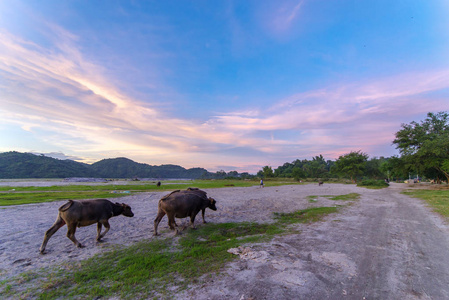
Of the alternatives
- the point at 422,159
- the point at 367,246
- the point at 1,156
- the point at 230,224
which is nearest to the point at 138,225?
the point at 230,224

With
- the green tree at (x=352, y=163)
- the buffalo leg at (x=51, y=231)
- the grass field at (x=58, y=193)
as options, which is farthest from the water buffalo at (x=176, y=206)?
the green tree at (x=352, y=163)

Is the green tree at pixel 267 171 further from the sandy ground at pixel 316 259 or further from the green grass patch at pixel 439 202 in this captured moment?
the sandy ground at pixel 316 259

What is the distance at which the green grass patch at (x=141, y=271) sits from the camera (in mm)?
4328

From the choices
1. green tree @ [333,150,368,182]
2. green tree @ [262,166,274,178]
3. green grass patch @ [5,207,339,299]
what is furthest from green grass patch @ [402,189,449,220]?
green tree @ [262,166,274,178]

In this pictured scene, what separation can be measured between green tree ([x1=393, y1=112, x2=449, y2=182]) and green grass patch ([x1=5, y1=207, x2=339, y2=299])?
4280 cm

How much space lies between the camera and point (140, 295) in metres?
4.14

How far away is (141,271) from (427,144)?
1869 inches

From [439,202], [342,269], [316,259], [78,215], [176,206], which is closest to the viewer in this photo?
[342,269]

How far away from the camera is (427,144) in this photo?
33594 mm

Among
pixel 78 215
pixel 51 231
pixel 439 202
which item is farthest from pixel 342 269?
pixel 439 202

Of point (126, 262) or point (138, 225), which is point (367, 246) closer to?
point (126, 262)

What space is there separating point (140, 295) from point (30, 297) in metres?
2.42

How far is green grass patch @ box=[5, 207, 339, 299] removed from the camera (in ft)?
14.2

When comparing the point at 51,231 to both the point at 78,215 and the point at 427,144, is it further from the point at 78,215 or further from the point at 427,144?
the point at 427,144
